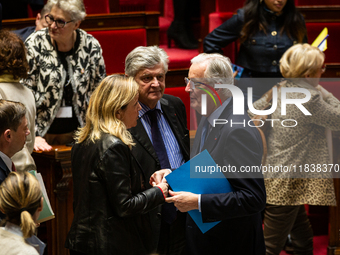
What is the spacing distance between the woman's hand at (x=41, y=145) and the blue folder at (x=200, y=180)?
46.4 inches

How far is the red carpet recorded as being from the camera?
10.8 feet

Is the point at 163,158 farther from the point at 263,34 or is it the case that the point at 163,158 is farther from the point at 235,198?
the point at 263,34

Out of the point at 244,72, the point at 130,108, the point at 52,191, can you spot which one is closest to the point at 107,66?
the point at 244,72

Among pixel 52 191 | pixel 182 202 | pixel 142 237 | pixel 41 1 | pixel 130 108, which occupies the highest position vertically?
pixel 41 1

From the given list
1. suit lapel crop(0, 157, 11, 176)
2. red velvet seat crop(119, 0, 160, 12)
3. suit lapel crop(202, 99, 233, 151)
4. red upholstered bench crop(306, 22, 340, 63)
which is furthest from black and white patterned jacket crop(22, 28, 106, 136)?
red upholstered bench crop(306, 22, 340, 63)

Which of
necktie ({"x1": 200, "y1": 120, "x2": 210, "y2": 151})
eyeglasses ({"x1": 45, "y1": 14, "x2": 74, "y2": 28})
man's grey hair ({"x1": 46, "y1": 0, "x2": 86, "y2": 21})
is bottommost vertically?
necktie ({"x1": 200, "y1": 120, "x2": 210, "y2": 151})

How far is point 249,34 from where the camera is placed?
3232 millimetres

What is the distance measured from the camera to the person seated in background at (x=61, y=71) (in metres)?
2.78

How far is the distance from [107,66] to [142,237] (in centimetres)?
243

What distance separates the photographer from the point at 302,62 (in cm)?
254

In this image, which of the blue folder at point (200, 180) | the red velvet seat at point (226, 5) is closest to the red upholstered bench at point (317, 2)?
the red velvet seat at point (226, 5)

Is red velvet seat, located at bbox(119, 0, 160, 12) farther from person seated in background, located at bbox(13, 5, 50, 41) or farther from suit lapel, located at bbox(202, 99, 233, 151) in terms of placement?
suit lapel, located at bbox(202, 99, 233, 151)

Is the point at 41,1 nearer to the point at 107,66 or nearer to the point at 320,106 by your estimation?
the point at 107,66

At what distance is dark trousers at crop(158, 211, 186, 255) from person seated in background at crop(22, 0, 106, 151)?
1031 mm
